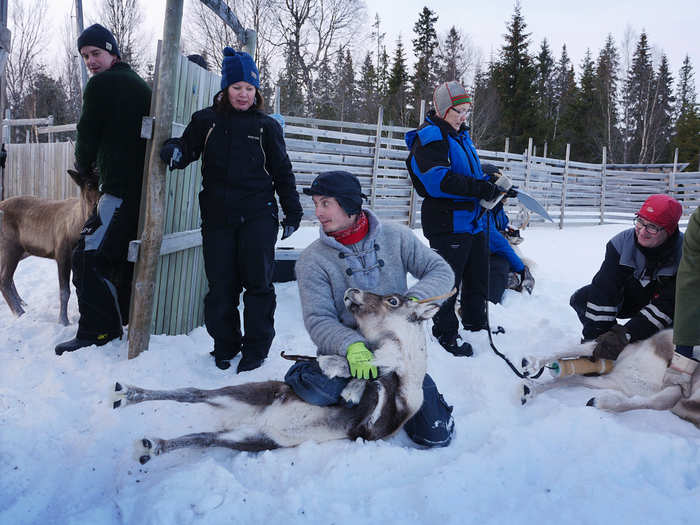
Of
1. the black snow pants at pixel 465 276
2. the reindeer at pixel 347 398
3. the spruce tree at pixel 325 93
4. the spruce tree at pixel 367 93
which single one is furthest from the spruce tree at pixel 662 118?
the reindeer at pixel 347 398

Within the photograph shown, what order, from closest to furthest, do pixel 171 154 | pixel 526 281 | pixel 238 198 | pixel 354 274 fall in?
pixel 354 274 → pixel 171 154 → pixel 238 198 → pixel 526 281

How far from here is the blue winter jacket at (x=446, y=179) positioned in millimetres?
3443

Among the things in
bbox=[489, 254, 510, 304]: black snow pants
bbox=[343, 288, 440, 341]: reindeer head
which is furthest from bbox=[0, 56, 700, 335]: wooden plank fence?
bbox=[489, 254, 510, 304]: black snow pants

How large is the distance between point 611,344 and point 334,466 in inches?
76.8

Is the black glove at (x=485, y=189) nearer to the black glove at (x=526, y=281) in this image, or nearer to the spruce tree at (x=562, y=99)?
the black glove at (x=526, y=281)

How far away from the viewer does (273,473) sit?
198 centimetres

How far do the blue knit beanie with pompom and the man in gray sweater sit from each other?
3.72 feet

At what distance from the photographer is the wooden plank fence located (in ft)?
11.6

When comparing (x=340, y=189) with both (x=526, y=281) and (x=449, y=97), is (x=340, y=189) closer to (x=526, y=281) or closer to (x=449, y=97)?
(x=449, y=97)

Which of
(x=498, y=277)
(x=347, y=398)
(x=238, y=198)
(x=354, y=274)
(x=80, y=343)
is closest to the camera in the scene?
(x=347, y=398)

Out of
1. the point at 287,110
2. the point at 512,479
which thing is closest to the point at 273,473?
the point at 512,479

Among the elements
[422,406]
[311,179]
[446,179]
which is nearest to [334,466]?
[422,406]

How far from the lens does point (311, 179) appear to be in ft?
34.7

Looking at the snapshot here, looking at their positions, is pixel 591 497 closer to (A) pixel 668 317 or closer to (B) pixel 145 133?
(A) pixel 668 317
